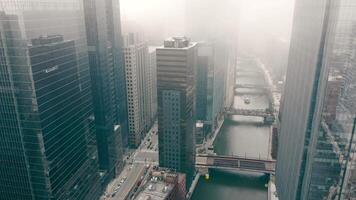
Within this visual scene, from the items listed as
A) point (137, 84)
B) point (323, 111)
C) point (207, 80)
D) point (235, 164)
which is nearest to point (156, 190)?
point (323, 111)

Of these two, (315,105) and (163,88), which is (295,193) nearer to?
(315,105)

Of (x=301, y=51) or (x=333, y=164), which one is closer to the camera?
(x=333, y=164)

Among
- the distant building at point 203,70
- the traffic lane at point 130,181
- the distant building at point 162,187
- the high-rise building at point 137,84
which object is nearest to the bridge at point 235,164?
the traffic lane at point 130,181

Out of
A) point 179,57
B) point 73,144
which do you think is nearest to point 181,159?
point 179,57

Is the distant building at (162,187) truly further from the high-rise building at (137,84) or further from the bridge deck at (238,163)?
the high-rise building at (137,84)

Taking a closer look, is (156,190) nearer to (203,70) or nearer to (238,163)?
(238,163)

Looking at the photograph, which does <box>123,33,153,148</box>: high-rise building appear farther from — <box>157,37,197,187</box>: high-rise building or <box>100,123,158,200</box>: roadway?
<box>157,37,197,187</box>: high-rise building
